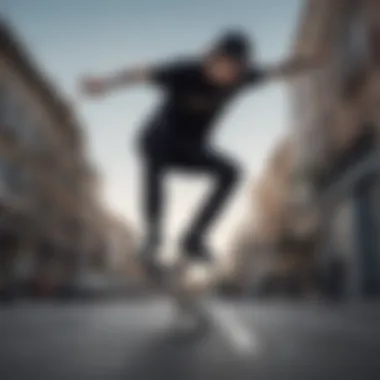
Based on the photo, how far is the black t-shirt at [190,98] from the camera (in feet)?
7.61

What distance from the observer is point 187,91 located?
2357 mm

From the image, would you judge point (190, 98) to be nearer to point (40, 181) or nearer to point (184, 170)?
point (184, 170)

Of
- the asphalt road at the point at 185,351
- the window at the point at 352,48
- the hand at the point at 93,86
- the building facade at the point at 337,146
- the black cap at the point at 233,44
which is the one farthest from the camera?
the window at the point at 352,48

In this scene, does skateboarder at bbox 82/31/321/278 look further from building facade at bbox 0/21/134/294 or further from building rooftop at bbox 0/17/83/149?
building facade at bbox 0/21/134/294

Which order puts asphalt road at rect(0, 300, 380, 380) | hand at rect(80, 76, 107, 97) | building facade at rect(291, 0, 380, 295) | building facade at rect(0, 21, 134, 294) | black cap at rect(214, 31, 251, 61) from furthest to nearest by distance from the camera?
building facade at rect(291, 0, 380, 295) < building facade at rect(0, 21, 134, 294) < hand at rect(80, 76, 107, 97) < black cap at rect(214, 31, 251, 61) < asphalt road at rect(0, 300, 380, 380)

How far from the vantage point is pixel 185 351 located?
6.63 feet

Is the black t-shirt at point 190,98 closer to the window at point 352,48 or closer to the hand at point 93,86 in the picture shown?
the hand at point 93,86

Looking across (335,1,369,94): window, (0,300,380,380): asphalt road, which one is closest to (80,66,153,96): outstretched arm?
(0,300,380,380): asphalt road

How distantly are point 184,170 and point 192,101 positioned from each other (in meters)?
0.24

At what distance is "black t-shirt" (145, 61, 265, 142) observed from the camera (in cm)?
232

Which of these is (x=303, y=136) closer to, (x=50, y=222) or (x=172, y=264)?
(x=172, y=264)

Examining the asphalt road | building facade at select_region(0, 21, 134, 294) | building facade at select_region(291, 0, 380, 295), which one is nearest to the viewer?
the asphalt road

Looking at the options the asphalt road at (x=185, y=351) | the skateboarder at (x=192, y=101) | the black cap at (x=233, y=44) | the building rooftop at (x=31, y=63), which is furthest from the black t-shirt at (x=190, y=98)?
the asphalt road at (x=185, y=351)

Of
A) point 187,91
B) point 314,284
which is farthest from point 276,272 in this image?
point 187,91
